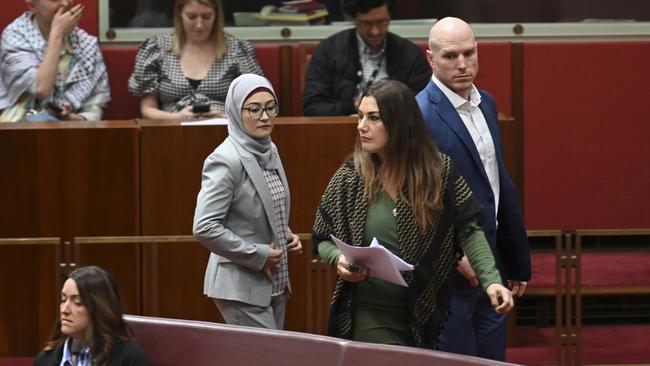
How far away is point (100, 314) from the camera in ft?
16.5

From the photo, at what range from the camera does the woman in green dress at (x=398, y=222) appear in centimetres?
480

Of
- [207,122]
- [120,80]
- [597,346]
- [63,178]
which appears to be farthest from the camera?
[120,80]

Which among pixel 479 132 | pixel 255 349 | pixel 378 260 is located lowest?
pixel 255 349

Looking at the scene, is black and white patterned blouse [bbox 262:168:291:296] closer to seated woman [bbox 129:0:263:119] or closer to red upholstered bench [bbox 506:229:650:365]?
red upholstered bench [bbox 506:229:650:365]

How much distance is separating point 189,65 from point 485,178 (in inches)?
129

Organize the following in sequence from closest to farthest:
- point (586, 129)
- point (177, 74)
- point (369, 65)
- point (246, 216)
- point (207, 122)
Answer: point (246, 216) < point (207, 122) < point (369, 65) < point (177, 74) < point (586, 129)

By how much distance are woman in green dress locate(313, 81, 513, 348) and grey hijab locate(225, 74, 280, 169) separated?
0.67 metres

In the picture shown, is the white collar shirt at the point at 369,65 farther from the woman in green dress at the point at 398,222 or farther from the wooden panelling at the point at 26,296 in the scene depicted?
the woman in green dress at the point at 398,222

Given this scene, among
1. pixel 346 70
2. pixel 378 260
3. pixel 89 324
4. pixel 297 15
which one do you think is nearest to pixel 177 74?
pixel 346 70

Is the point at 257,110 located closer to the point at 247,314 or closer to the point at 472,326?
the point at 247,314

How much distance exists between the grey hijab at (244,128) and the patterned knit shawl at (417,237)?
2.19 ft

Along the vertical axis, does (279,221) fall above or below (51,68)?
Result: below

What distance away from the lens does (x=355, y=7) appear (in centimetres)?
801

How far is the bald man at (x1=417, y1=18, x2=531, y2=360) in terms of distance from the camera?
536cm
